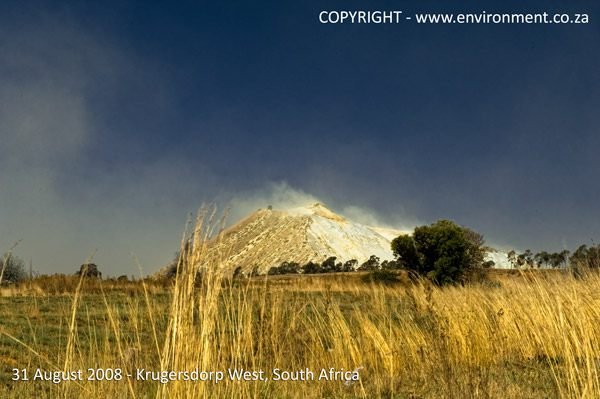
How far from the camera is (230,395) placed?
12.4ft

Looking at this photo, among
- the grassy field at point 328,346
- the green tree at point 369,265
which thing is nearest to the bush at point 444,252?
the green tree at point 369,265

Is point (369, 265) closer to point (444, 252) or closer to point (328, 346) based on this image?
point (444, 252)

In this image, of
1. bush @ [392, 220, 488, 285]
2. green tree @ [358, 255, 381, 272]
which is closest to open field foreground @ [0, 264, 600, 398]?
bush @ [392, 220, 488, 285]

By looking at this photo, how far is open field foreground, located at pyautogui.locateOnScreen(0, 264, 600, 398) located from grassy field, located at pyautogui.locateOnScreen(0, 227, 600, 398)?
0.02 m

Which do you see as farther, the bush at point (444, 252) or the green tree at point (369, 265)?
the green tree at point (369, 265)

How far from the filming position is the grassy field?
10.5 feet

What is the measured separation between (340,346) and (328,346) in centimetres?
55

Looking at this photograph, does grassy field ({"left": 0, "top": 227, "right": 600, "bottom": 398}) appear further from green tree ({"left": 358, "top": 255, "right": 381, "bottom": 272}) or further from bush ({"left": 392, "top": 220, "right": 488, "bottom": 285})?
green tree ({"left": 358, "top": 255, "right": 381, "bottom": 272})

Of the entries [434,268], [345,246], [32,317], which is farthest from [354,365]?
[345,246]

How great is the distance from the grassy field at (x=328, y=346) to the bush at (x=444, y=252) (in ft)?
55.6

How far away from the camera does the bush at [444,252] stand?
82.4 feet

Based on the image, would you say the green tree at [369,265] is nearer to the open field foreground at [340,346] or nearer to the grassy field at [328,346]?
the grassy field at [328,346]

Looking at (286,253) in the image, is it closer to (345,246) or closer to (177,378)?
(345,246)

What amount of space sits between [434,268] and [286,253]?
1265 inches
